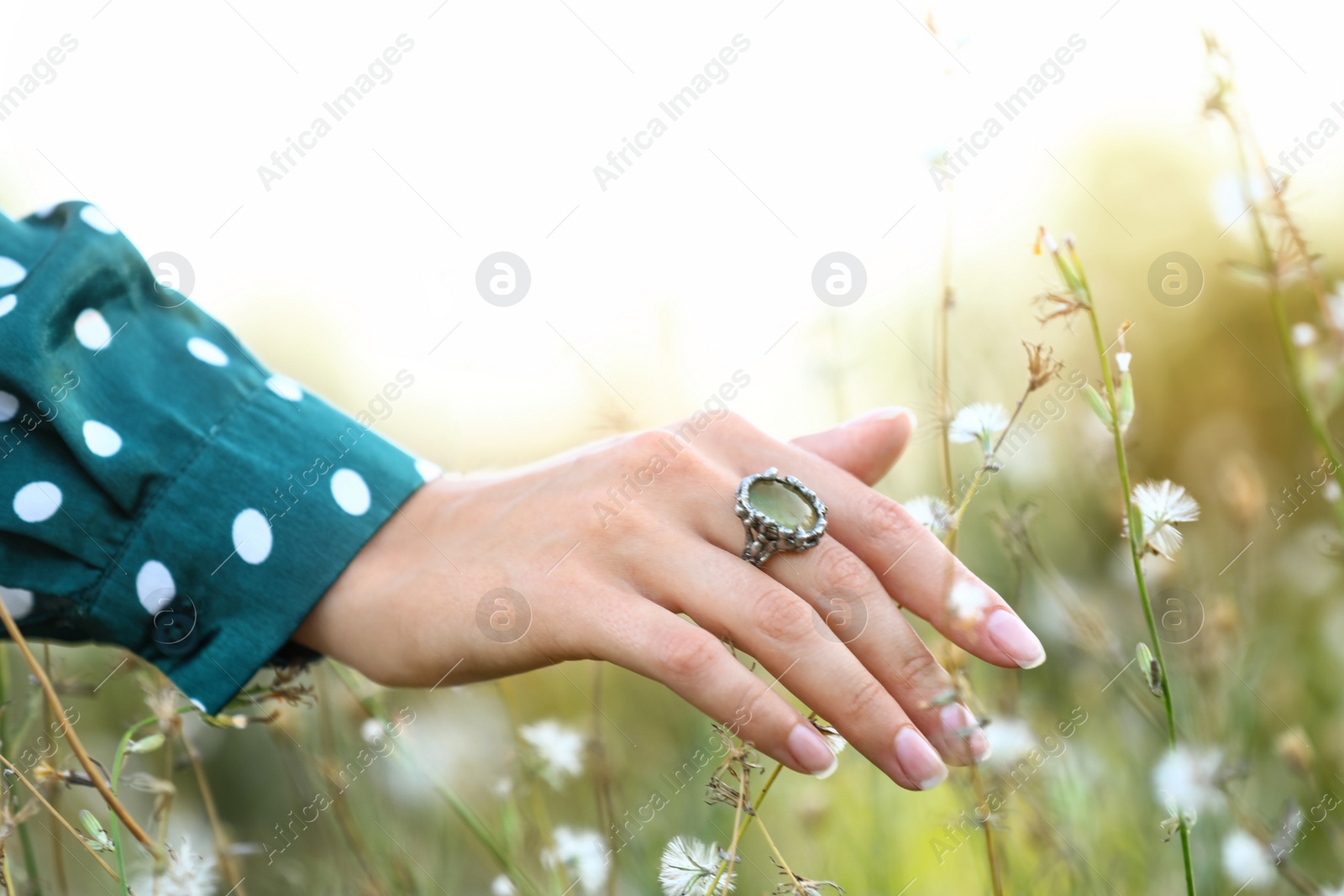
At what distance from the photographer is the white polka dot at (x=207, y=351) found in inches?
48.1

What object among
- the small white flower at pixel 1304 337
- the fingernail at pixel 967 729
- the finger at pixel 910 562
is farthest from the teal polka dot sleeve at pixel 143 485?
the small white flower at pixel 1304 337

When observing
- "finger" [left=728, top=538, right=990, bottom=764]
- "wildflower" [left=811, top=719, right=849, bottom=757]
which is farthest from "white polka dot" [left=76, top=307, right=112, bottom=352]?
"wildflower" [left=811, top=719, right=849, bottom=757]

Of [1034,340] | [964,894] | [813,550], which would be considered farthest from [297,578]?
[1034,340]

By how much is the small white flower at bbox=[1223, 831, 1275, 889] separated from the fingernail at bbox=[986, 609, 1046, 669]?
30 centimetres

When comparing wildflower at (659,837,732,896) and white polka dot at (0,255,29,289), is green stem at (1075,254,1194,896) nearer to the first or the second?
wildflower at (659,837,732,896)

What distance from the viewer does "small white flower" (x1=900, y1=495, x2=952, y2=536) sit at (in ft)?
3.30

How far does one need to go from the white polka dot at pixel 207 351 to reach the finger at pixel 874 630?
2.54ft

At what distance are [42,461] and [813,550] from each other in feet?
2.99

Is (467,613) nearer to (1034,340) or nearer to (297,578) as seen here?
(297,578)

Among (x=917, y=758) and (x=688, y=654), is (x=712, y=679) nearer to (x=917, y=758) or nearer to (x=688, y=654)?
(x=688, y=654)

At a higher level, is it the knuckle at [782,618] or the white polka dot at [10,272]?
the knuckle at [782,618]

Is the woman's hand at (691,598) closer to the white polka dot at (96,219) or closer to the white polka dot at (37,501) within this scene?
the white polka dot at (37,501)

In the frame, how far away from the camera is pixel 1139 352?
2848mm

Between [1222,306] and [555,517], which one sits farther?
[1222,306]
